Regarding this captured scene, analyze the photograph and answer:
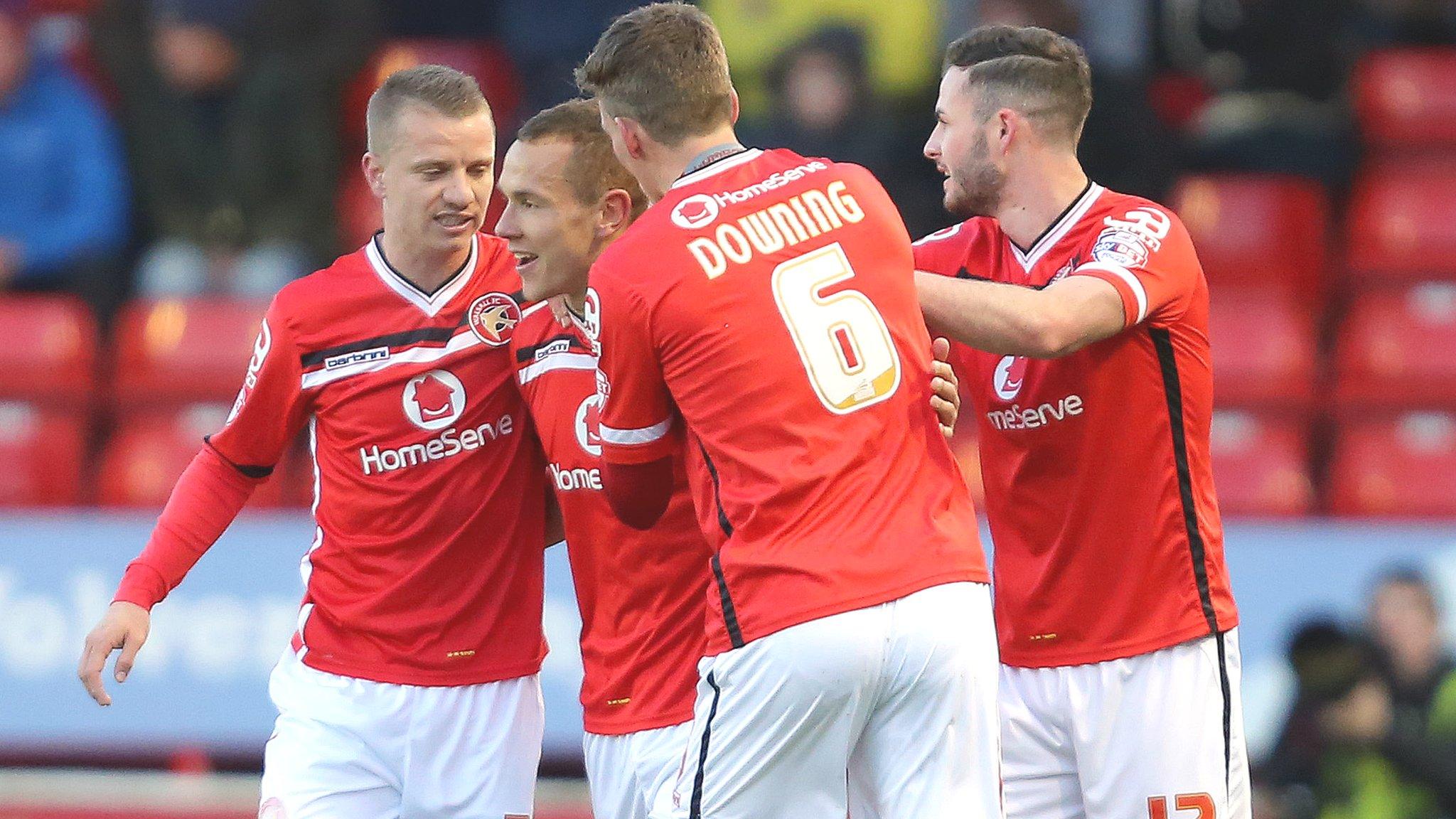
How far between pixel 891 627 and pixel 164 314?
220 inches

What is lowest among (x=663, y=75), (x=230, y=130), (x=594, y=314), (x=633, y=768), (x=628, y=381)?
(x=633, y=768)

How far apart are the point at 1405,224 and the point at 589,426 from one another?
5.39 meters

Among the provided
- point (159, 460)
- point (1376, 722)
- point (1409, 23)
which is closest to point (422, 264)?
point (1376, 722)

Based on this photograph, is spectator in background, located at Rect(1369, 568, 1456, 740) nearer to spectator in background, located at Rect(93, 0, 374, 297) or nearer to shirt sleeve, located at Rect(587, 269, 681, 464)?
shirt sleeve, located at Rect(587, 269, 681, 464)

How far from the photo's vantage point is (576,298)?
4.46 metres

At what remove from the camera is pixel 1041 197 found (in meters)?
4.40

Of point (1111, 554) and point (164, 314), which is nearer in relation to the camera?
point (1111, 554)

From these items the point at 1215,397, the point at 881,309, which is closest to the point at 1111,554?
the point at 881,309

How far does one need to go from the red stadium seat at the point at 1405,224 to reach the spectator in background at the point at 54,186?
17.8ft

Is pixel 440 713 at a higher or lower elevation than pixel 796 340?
lower

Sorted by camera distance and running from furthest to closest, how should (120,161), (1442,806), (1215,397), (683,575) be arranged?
(120,161), (1215,397), (1442,806), (683,575)

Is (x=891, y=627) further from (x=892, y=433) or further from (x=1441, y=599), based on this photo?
(x=1441, y=599)

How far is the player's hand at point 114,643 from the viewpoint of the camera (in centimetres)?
436

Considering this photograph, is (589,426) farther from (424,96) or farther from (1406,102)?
(1406,102)
